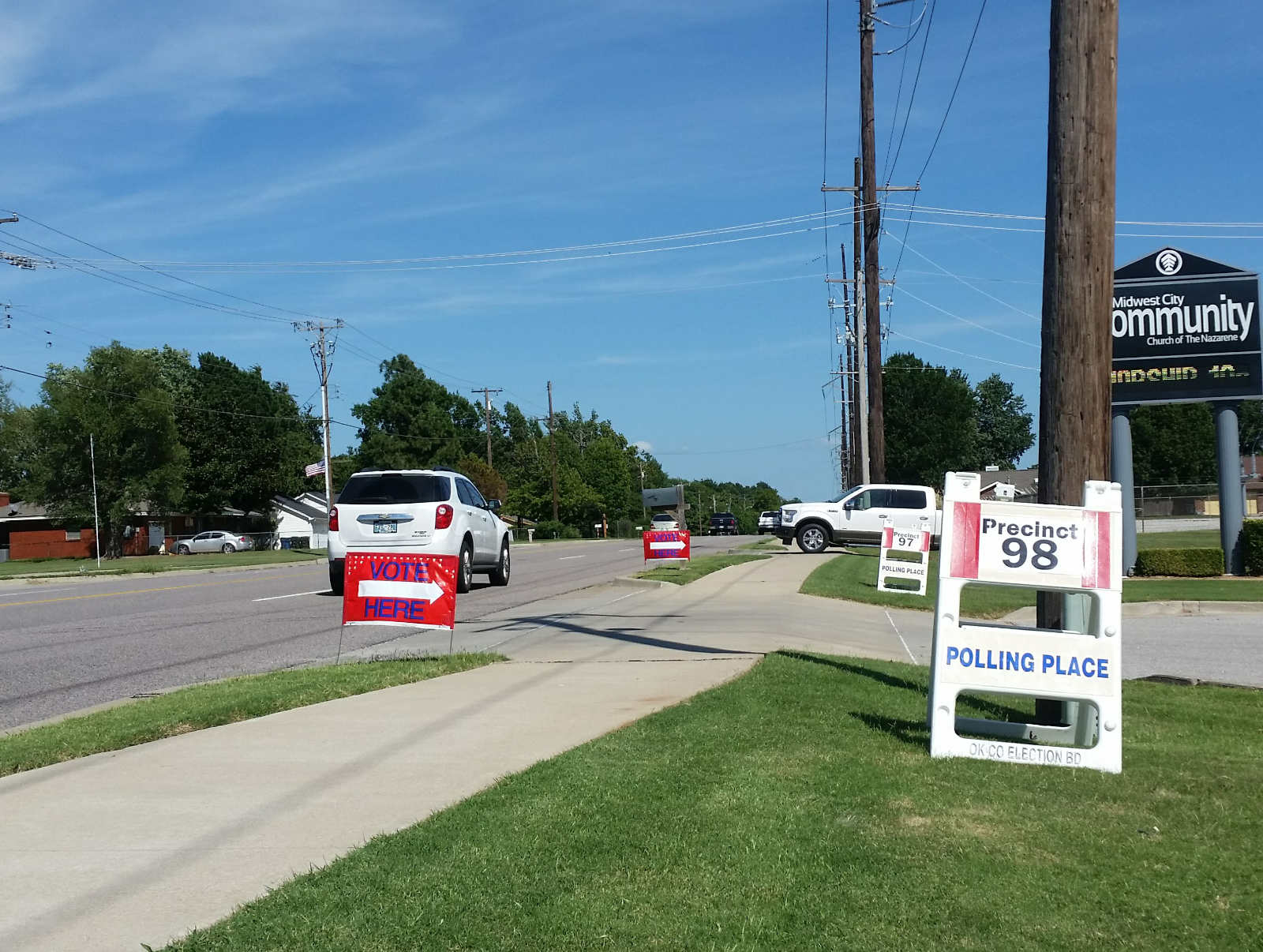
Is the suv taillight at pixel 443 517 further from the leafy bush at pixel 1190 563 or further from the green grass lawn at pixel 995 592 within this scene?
the leafy bush at pixel 1190 563

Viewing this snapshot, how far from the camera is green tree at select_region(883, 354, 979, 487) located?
92.6 metres

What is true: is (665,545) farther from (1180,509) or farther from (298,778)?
(1180,509)

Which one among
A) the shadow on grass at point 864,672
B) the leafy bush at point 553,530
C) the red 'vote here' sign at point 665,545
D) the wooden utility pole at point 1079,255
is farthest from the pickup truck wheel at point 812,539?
the leafy bush at point 553,530

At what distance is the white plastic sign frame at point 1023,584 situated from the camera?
20.5ft

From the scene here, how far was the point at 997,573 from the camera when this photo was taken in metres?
6.38

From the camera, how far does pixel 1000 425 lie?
135m

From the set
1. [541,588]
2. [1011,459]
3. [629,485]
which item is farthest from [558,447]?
[541,588]

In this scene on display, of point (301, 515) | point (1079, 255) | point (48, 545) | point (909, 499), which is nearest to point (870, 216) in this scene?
point (909, 499)

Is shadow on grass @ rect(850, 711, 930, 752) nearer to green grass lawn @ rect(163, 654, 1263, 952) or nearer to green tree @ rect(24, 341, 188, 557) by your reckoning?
green grass lawn @ rect(163, 654, 1263, 952)

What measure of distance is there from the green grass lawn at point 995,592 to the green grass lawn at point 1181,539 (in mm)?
11760

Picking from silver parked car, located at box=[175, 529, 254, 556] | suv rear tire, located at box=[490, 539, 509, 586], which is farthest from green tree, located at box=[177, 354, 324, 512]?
suv rear tire, located at box=[490, 539, 509, 586]

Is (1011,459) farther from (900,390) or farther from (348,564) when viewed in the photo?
(348,564)

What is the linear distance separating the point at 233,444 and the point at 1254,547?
229 ft

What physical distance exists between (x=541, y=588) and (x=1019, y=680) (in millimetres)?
16457
